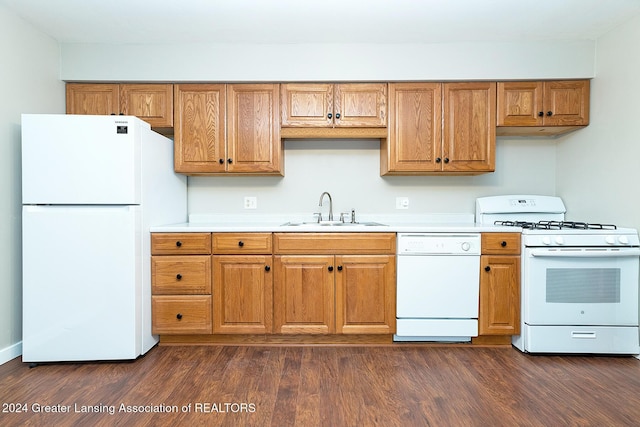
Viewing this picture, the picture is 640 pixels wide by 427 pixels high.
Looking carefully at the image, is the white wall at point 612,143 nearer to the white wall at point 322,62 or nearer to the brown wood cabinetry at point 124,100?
the white wall at point 322,62

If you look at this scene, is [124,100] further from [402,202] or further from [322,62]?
[402,202]

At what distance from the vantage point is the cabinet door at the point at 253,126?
110 inches

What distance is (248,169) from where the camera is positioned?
2822mm

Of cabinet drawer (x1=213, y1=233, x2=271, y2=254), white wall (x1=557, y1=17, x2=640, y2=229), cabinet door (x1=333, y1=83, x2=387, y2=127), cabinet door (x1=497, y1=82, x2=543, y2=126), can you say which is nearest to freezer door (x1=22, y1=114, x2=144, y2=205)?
cabinet drawer (x1=213, y1=233, x2=271, y2=254)

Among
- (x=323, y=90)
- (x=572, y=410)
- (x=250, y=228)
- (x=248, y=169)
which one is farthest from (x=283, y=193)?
(x=572, y=410)

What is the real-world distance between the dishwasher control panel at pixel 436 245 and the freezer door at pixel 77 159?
71.8 inches

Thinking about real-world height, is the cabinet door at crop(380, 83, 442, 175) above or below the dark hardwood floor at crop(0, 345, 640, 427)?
above

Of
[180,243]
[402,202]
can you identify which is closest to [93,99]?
[180,243]

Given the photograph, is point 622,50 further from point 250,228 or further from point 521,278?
point 250,228

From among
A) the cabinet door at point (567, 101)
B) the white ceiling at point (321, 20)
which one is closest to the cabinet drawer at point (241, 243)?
the white ceiling at point (321, 20)

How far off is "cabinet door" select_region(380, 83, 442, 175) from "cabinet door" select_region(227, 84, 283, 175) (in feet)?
2.91

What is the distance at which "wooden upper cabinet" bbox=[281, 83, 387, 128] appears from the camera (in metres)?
2.79

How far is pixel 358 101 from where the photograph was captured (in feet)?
9.16

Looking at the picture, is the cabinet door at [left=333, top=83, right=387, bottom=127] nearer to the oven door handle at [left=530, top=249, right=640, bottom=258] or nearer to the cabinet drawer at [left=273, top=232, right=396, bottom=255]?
the cabinet drawer at [left=273, top=232, right=396, bottom=255]
